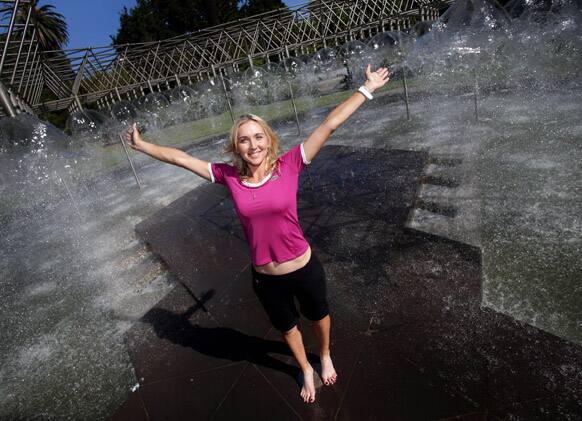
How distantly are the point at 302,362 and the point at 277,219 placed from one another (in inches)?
47.9

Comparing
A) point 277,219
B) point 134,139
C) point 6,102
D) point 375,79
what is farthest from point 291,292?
point 6,102

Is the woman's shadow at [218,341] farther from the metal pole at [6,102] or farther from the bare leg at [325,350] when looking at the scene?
the metal pole at [6,102]

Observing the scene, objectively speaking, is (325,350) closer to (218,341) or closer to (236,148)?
(218,341)

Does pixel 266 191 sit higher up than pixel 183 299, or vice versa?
pixel 266 191

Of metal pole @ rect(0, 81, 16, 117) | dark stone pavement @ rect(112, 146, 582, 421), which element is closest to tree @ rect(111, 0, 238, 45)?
metal pole @ rect(0, 81, 16, 117)

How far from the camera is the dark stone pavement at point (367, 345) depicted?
2.44 metres

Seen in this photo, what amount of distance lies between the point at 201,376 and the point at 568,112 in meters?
9.08

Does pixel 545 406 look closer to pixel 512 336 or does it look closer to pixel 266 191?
pixel 512 336

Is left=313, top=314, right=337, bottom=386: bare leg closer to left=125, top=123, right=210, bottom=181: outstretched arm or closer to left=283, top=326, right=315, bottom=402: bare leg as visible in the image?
left=283, top=326, right=315, bottom=402: bare leg

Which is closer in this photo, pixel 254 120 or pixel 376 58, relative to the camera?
pixel 254 120

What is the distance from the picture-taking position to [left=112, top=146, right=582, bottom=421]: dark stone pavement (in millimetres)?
2443

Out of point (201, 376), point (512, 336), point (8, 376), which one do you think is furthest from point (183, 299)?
point (512, 336)

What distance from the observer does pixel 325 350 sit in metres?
2.77

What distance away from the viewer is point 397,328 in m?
3.07
